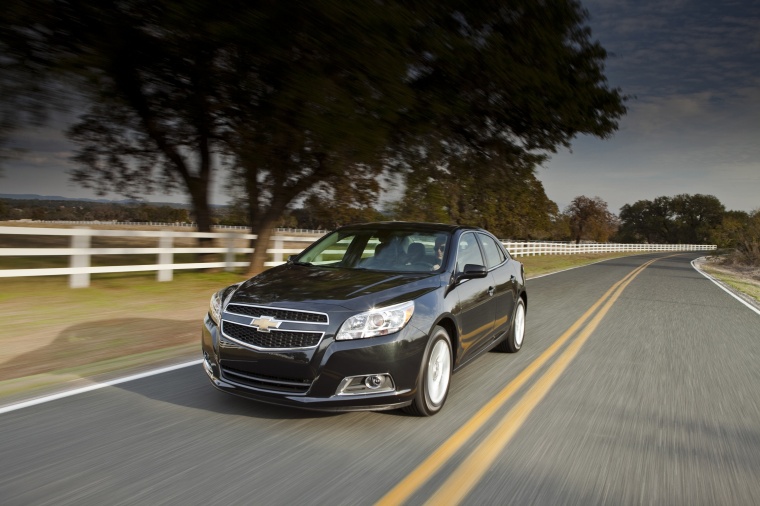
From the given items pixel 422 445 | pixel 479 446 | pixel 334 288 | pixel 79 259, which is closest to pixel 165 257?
pixel 79 259

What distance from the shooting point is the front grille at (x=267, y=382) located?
4.23 metres

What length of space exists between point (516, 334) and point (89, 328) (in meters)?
5.48

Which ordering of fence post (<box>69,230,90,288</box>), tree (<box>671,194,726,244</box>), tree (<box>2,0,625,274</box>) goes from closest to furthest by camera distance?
tree (<box>2,0,625,274</box>), fence post (<box>69,230,90,288</box>), tree (<box>671,194,726,244</box>)

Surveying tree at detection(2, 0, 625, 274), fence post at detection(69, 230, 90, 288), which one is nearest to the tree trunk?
tree at detection(2, 0, 625, 274)

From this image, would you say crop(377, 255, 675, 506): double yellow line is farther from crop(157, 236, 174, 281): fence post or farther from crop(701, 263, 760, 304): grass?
crop(701, 263, 760, 304): grass

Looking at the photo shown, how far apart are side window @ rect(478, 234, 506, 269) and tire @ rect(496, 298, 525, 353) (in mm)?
655

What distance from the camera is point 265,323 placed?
171 inches

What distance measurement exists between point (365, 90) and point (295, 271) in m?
6.50

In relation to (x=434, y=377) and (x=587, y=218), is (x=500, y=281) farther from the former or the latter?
(x=587, y=218)

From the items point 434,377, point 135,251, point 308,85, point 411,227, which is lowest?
point 434,377

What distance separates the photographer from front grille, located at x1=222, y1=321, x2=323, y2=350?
4230 millimetres

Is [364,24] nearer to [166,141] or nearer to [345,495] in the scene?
[166,141]

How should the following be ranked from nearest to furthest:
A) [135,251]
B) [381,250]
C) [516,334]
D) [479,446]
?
[479,446] → [381,250] → [516,334] → [135,251]

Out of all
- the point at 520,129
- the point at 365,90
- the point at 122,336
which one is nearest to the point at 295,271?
the point at 122,336
